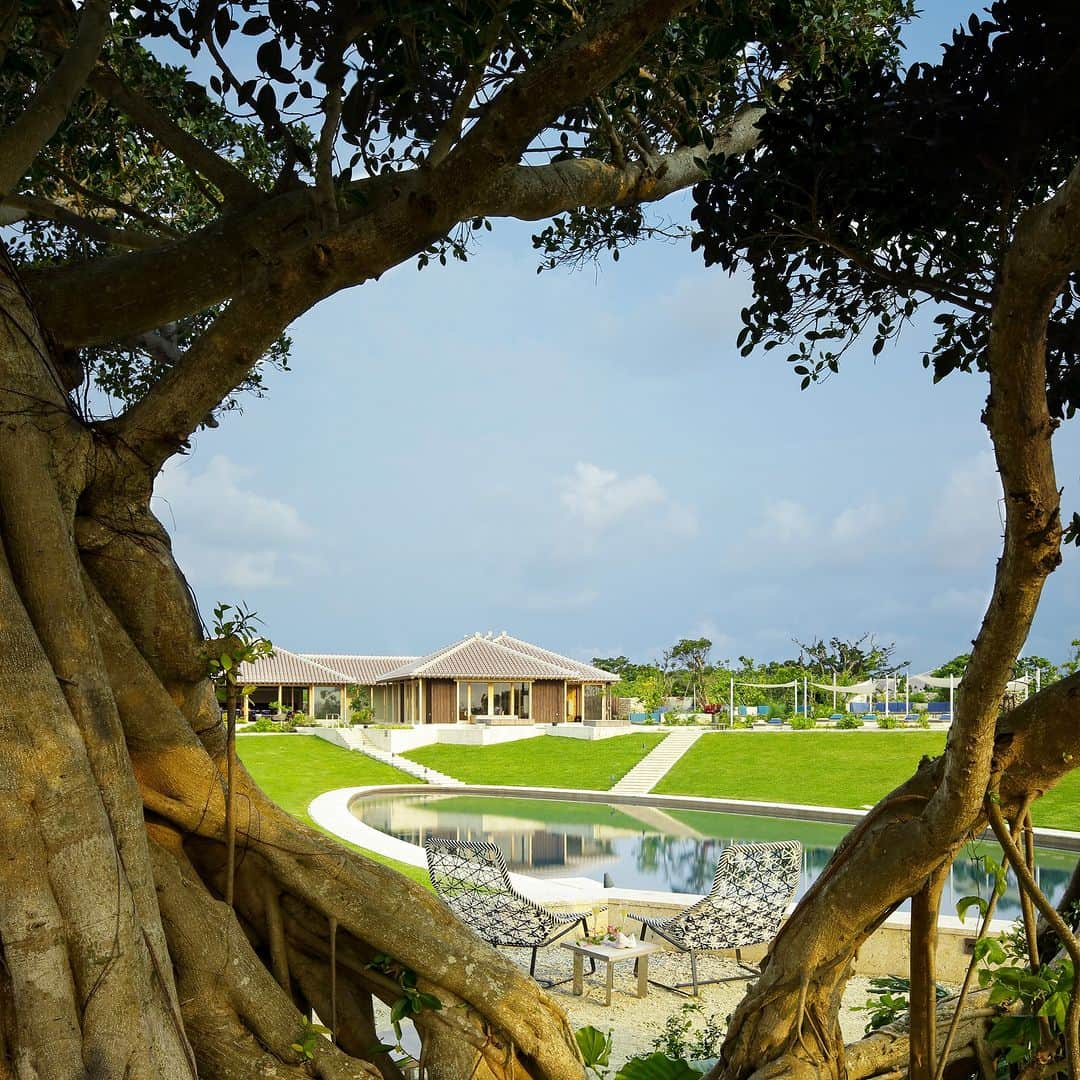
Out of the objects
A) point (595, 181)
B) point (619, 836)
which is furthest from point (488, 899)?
point (619, 836)

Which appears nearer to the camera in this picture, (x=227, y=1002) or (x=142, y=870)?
(x=142, y=870)

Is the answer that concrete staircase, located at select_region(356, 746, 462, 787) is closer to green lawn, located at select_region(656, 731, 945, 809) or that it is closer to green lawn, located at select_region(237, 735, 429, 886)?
green lawn, located at select_region(237, 735, 429, 886)

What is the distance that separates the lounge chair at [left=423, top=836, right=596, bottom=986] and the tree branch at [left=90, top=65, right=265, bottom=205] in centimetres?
566

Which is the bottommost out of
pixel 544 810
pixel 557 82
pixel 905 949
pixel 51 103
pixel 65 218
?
pixel 544 810

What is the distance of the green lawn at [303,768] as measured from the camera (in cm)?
2050

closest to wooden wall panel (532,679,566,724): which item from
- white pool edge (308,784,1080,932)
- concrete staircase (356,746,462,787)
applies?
concrete staircase (356,746,462,787)

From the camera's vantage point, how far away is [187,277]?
355cm

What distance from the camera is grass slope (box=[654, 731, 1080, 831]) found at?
1941 centimetres

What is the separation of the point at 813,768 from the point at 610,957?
16846 millimetres

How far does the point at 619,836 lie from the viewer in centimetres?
1666

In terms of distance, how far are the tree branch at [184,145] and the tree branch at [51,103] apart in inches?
20.3

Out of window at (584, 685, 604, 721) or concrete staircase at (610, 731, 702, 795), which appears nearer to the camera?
concrete staircase at (610, 731, 702, 795)

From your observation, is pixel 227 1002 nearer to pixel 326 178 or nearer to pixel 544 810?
pixel 326 178

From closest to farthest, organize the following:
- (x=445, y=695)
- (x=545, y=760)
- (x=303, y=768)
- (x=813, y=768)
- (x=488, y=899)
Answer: (x=488, y=899)
(x=813, y=768)
(x=303, y=768)
(x=545, y=760)
(x=445, y=695)
